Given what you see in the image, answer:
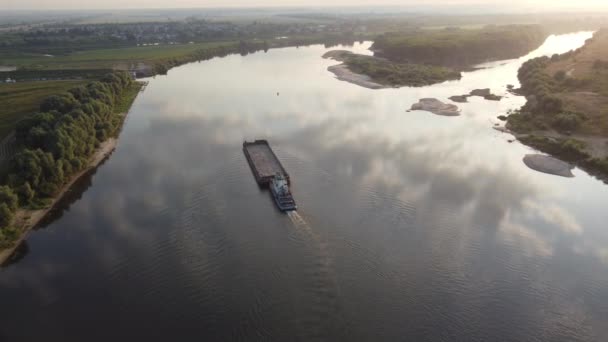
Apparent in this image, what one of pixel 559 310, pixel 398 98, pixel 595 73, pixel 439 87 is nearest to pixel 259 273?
pixel 559 310

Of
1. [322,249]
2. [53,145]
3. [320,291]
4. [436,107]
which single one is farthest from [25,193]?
[436,107]

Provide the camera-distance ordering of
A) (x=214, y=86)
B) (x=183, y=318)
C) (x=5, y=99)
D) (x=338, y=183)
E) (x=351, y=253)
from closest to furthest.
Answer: (x=183, y=318) → (x=351, y=253) → (x=338, y=183) → (x=5, y=99) → (x=214, y=86)

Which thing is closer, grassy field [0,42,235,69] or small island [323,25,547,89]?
small island [323,25,547,89]

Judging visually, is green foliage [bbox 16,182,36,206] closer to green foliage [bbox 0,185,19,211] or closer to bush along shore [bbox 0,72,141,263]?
bush along shore [bbox 0,72,141,263]

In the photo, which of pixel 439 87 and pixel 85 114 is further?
pixel 439 87

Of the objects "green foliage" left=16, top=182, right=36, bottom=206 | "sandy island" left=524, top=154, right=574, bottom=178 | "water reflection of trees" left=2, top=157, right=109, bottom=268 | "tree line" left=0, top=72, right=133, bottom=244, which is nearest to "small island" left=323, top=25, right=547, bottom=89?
"sandy island" left=524, top=154, right=574, bottom=178

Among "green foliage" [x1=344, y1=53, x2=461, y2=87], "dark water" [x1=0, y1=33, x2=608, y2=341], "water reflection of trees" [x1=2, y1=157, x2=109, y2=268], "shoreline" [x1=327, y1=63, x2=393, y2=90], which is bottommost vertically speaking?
"water reflection of trees" [x1=2, y1=157, x2=109, y2=268]

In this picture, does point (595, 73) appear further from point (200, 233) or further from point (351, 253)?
point (200, 233)
